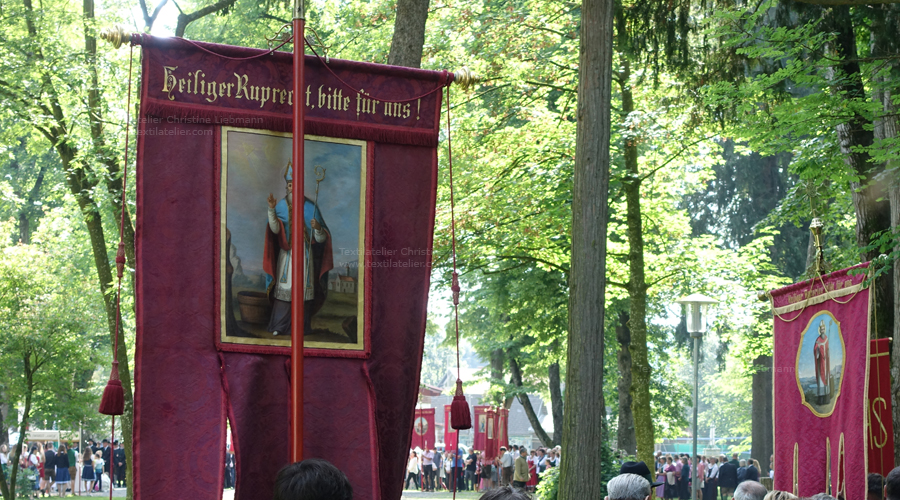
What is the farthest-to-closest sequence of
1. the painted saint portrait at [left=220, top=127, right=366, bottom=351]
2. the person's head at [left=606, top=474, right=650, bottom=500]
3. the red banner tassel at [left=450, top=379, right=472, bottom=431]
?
the red banner tassel at [left=450, top=379, right=472, bottom=431]
the painted saint portrait at [left=220, top=127, right=366, bottom=351]
the person's head at [left=606, top=474, right=650, bottom=500]

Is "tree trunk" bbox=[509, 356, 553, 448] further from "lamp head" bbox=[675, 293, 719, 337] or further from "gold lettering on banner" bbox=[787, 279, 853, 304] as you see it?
"gold lettering on banner" bbox=[787, 279, 853, 304]

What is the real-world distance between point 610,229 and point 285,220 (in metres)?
14.0

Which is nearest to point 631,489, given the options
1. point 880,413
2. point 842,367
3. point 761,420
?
point 842,367

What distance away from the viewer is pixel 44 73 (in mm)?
15102

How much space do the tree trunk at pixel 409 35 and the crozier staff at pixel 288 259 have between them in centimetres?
267

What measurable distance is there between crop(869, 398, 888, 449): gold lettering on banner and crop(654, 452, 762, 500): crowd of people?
14.6 meters

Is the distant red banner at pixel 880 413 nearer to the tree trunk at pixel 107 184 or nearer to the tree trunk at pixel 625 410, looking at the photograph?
the tree trunk at pixel 107 184

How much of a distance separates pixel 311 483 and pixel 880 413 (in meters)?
6.77

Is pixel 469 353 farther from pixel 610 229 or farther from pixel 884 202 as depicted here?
pixel 884 202

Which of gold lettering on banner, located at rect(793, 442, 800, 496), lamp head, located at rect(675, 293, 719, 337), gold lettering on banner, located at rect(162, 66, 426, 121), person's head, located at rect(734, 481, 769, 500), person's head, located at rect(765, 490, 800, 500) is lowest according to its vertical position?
gold lettering on banner, located at rect(793, 442, 800, 496)

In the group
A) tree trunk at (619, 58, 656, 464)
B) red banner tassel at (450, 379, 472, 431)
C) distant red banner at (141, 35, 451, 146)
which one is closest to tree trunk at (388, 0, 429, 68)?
distant red banner at (141, 35, 451, 146)

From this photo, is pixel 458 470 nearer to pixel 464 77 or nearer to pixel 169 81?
pixel 464 77

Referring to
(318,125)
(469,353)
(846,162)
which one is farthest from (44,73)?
(469,353)

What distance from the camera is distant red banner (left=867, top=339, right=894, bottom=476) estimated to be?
791cm
